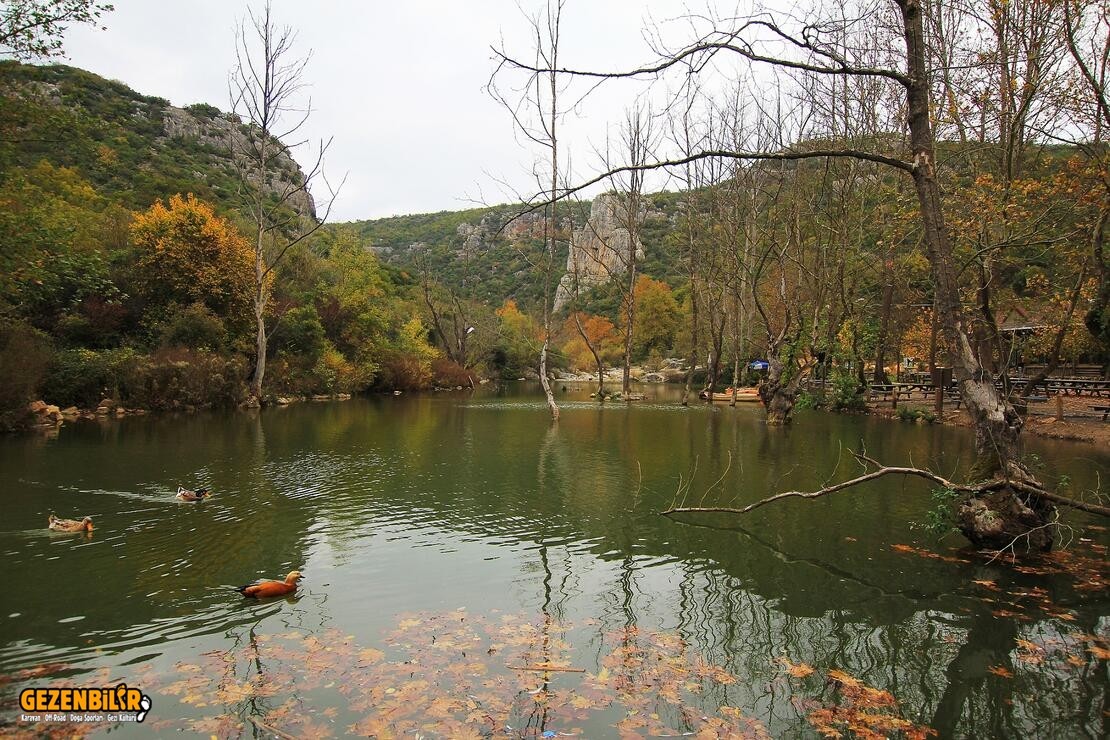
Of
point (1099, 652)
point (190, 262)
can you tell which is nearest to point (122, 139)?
point (190, 262)

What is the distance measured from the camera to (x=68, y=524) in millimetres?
7988

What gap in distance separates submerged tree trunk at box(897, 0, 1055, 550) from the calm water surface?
1.89 feet

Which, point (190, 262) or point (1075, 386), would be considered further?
point (190, 262)

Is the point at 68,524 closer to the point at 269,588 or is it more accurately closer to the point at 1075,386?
the point at 269,588

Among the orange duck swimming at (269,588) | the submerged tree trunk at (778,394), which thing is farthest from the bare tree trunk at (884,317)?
the orange duck swimming at (269,588)

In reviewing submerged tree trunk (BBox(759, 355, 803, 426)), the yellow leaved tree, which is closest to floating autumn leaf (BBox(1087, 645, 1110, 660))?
submerged tree trunk (BBox(759, 355, 803, 426))

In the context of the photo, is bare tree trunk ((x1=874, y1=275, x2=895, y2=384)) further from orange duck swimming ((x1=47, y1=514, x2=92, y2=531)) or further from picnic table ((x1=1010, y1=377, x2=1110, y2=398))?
orange duck swimming ((x1=47, y1=514, x2=92, y2=531))

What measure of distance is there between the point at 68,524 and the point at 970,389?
453 inches

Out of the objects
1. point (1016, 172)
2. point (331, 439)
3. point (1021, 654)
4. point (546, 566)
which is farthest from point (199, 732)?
point (1016, 172)

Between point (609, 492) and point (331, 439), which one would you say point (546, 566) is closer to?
point (609, 492)

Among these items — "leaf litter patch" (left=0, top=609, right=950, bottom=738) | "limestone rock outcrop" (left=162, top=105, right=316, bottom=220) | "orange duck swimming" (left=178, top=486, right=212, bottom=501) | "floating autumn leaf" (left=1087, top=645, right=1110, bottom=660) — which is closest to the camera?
"leaf litter patch" (left=0, top=609, right=950, bottom=738)
